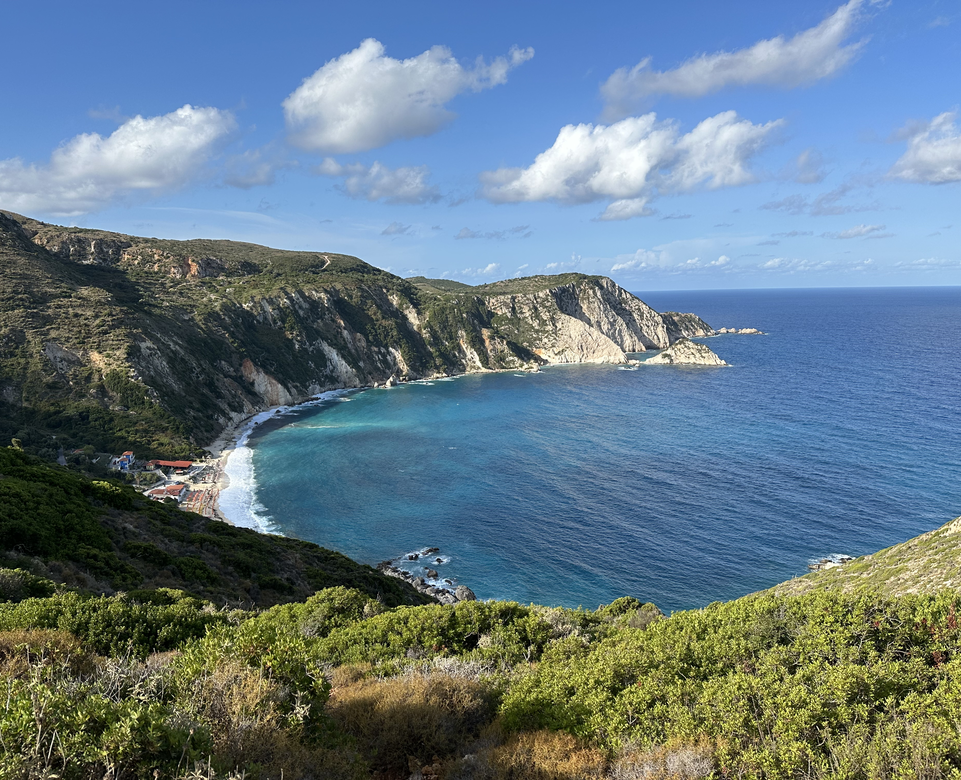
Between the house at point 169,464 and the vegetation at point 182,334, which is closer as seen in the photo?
the house at point 169,464

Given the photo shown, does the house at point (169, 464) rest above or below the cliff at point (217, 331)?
below

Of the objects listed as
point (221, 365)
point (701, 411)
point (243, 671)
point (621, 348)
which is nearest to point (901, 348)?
point (621, 348)

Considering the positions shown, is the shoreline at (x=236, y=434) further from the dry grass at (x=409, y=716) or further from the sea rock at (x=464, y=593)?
the dry grass at (x=409, y=716)

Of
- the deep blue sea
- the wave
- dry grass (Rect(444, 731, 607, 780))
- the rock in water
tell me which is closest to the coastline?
the wave

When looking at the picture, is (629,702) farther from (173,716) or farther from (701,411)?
(701,411)

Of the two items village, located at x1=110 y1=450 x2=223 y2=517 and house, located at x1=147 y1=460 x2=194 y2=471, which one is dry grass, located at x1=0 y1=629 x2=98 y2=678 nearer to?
village, located at x1=110 y1=450 x2=223 y2=517

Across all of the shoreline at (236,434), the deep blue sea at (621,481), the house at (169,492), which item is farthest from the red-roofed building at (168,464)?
the deep blue sea at (621,481)

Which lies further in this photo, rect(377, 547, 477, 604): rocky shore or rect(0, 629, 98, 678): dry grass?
rect(377, 547, 477, 604): rocky shore
